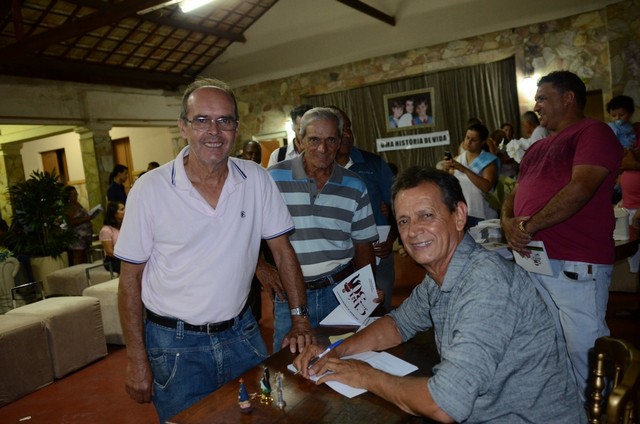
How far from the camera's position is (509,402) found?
1.37 meters

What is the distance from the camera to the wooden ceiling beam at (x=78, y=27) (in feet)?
23.3

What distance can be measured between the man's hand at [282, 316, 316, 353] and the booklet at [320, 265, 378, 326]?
157 mm

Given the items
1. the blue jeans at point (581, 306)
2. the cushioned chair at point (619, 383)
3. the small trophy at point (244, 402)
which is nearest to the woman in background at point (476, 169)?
the blue jeans at point (581, 306)

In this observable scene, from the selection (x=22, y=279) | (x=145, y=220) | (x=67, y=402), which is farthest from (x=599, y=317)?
(x=22, y=279)

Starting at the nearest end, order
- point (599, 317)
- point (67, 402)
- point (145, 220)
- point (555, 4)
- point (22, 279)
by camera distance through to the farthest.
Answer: point (145, 220) → point (599, 317) → point (67, 402) → point (22, 279) → point (555, 4)

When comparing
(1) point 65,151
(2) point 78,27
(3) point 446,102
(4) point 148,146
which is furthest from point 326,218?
(1) point 65,151

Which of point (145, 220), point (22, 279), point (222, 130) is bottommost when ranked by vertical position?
point (22, 279)

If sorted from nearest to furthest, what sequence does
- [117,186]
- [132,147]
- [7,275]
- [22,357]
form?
[22,357] < [7,275] < [117,186] < [132,147]

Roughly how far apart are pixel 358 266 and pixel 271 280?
0.48m

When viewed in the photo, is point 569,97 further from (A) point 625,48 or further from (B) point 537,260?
(A) point 625,48

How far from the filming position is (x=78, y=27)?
24.6 ft

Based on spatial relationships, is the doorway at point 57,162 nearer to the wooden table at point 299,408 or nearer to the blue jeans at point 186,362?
the blue jeans at point 186,362

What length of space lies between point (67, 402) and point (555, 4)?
859cm

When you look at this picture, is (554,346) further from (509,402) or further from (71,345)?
(71,345)
